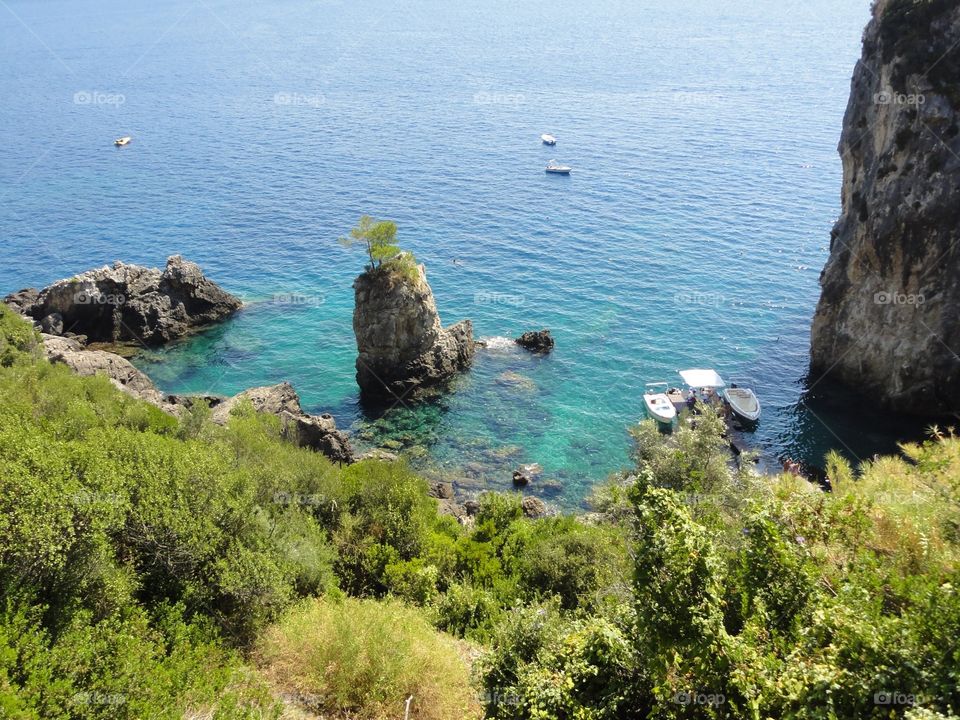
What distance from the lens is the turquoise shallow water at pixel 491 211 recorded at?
155 ft

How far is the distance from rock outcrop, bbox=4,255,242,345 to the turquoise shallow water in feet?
9.04

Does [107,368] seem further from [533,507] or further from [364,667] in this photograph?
[364,667]

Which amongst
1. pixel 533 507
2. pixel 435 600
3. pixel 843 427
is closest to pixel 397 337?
pixel 533 507

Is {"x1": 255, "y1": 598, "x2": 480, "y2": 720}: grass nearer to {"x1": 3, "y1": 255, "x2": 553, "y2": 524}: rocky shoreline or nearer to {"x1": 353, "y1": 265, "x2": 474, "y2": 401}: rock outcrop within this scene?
{"x1": 3, "y1": 255, "x2": 553, "y2": 524}: rocky shoreline

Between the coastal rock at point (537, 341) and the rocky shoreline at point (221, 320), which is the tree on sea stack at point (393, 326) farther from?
the coastal rock at point (537, 341)

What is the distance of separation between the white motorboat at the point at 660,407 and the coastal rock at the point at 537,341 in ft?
31.8

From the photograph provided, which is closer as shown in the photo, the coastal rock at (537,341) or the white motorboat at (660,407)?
the white motorboat at (660,407)

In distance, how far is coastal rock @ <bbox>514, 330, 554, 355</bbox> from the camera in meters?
52.1

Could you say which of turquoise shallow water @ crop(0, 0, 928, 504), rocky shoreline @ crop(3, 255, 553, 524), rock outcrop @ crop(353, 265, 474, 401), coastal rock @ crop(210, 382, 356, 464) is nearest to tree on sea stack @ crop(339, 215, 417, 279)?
rock outcrop @ crop(353, 265, 474, 401)

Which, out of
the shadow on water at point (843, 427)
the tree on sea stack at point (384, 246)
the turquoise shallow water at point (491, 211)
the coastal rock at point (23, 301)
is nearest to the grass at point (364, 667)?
the turquoise shallow water at point (491, 211)

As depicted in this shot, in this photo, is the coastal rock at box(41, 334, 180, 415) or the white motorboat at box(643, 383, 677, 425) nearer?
the coastal rock at box(41, 334, 180, 415)

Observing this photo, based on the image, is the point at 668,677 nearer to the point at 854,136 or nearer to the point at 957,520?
the point at 957,520

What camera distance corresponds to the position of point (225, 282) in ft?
207

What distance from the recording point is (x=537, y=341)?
2064 inches
